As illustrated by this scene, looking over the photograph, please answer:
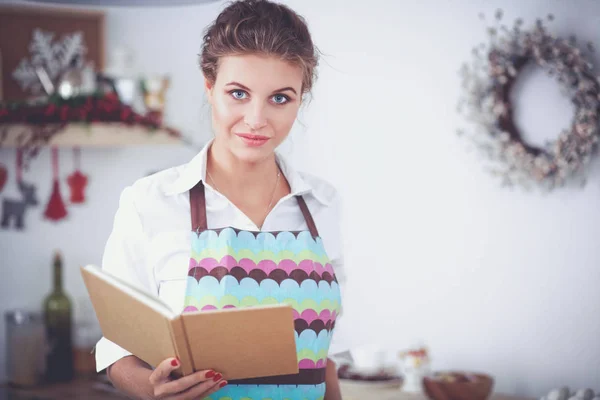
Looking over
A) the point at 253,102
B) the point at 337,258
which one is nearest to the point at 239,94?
the point at 253,102

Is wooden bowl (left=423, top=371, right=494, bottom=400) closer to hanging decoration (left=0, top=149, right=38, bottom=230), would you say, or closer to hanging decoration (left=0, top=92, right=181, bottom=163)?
hanging decoration (left=0, top=92, right=181, bottom=163)

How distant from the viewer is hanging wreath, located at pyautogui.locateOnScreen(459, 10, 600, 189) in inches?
87.9

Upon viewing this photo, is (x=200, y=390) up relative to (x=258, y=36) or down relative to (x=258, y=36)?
down

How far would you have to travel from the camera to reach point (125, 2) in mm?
1062

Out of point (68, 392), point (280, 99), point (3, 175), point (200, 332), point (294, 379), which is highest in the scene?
point (280, 99)

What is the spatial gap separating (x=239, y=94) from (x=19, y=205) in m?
2.26

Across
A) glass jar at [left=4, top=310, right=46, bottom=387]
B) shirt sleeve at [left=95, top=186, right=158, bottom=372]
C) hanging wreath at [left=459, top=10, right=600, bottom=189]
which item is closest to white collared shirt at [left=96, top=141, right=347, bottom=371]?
shirt sleeve at [left=95, top=186, right=158, bottom=372]

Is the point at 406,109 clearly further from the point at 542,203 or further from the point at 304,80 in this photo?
the point at 304,80

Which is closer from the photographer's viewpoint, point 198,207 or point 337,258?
point 198,207

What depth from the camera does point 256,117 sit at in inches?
52.6

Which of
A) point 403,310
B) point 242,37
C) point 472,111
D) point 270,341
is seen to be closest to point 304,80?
point 242,37

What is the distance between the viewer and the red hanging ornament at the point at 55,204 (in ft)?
10.9

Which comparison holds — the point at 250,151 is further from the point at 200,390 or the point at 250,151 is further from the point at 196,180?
the point at 200,390

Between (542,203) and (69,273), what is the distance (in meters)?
2.12
